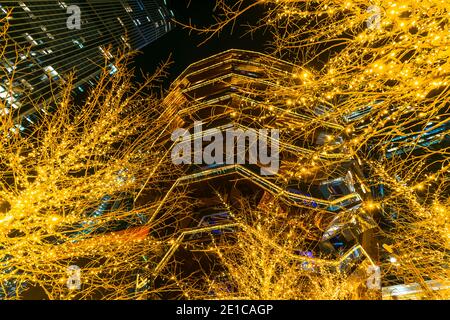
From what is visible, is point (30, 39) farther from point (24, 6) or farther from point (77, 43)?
point (77, 43)

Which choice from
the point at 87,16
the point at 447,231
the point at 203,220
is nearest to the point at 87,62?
the point at 87,16

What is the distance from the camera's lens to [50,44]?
36.2 metres

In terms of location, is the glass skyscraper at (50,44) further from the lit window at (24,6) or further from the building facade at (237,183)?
the building facade at (237,183)

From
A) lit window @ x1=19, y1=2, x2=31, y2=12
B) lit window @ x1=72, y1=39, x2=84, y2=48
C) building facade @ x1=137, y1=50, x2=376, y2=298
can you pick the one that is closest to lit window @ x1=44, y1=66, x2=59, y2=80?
lit window @ x1=19, y1=2, x2=31, y2=12

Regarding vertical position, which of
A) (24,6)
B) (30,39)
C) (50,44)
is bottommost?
(30,39)

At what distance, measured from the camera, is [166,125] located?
20094mm

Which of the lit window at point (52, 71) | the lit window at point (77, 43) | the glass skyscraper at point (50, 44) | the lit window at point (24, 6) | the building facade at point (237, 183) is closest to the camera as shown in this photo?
the building facade at point (237, 183)

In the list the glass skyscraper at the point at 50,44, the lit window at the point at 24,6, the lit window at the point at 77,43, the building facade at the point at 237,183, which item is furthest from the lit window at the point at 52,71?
the building facade at the point at 237,183

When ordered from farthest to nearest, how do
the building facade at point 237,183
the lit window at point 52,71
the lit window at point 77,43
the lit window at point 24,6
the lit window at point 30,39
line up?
the lit window at point 77,43 < the lit window at point 52,71 < the lit window at point 30,39 < the lit window at point 24,6 < the building facade at point 237,183

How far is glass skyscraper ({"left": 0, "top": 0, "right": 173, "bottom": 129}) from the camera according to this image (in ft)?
92.8

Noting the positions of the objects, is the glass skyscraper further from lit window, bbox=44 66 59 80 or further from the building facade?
the building facade

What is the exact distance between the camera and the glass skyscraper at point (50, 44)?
28297 mm

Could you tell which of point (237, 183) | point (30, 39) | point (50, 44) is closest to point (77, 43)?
point (50, 44)
